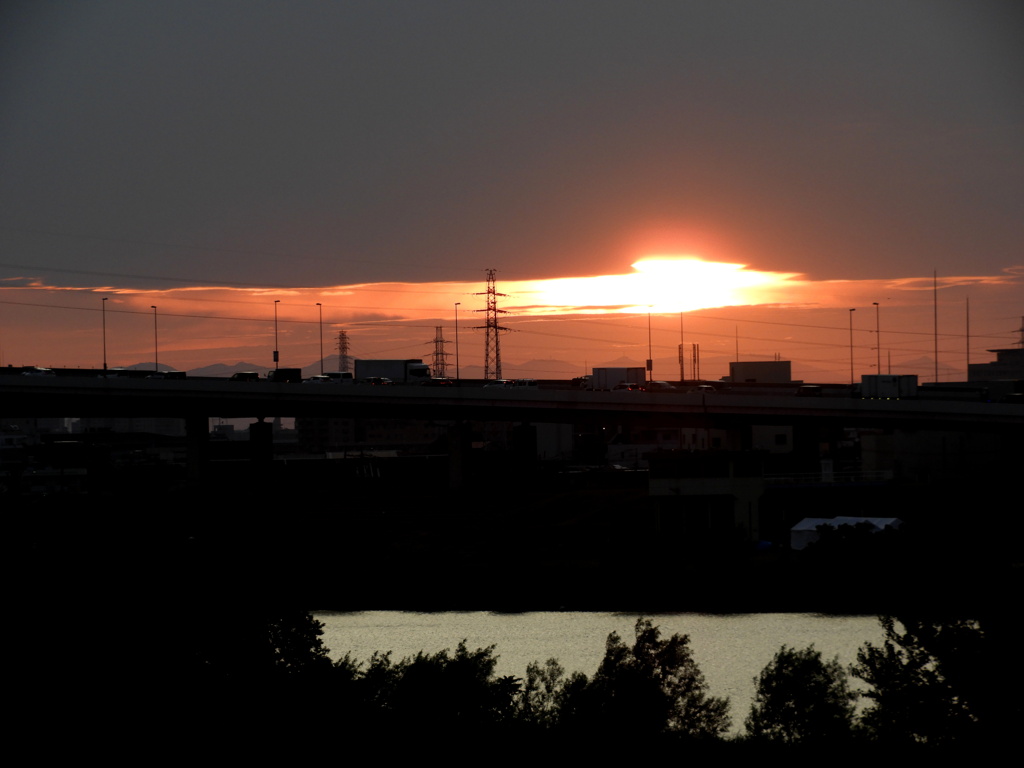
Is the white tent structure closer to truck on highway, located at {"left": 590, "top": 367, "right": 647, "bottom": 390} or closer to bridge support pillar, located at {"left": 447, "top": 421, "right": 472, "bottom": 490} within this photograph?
bridge support pillar, located at {"left": 447, "top": 421, "right": 472, "bottom": 490}

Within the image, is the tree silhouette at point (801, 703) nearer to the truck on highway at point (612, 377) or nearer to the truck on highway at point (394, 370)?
the truck on highway at point (394, 370)

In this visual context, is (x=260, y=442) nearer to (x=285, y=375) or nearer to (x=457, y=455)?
(x=285, y=375)

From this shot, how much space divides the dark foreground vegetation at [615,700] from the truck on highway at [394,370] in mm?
59214

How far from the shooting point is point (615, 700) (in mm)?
24719

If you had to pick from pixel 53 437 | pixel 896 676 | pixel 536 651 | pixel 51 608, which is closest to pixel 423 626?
pixel 536 651

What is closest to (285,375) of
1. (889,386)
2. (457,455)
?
(457,455)

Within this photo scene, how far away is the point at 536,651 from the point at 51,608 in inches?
752

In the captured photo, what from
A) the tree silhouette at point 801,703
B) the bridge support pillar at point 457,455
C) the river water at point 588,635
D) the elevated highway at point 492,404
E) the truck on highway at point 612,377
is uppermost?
the truck on highway at point 612,377

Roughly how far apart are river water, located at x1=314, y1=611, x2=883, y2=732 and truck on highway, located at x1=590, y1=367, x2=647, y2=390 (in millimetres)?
46915

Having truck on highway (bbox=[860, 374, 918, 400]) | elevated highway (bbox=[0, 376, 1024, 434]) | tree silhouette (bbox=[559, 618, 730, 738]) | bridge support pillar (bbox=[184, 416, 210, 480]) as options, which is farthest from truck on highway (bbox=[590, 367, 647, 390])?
tree silhouette (bbox=[559, 618, 730, 738])

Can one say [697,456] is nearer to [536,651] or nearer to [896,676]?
[536,651]

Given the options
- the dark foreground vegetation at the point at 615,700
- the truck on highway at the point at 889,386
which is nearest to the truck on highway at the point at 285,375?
the truck on highway at the point at 889,386

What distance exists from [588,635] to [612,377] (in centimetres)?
5254

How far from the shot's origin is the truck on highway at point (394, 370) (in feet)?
280
